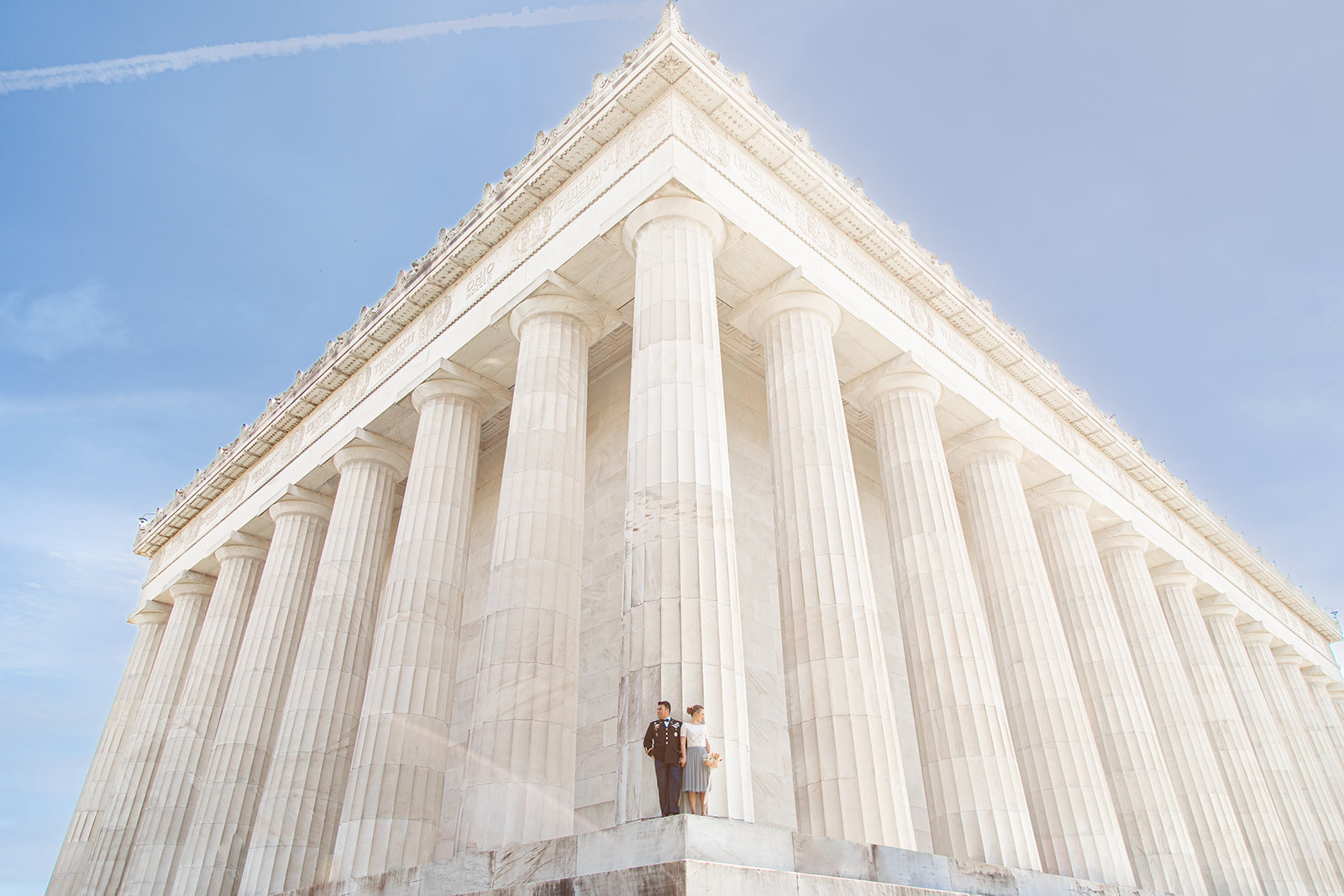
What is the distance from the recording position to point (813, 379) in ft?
67.1

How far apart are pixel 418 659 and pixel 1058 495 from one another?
22331 mm

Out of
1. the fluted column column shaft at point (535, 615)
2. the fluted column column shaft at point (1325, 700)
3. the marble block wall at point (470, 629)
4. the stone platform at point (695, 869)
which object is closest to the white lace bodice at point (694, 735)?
the stone platform at point (695, 869)

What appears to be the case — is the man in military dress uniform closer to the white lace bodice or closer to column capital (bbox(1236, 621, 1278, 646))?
the white lace bodice

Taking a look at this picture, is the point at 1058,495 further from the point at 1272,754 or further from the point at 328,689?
the point at 328,689

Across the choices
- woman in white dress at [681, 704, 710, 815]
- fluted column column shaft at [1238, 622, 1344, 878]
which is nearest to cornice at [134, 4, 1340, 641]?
fluted column column shaft at [1238, 622, 1344, 878]

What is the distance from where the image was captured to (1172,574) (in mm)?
36312

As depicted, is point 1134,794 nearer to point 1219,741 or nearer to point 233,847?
point 1219,741

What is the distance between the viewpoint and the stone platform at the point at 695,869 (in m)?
10.2

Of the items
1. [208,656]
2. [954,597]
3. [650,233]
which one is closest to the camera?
[650,233]

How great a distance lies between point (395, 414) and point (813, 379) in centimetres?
1386

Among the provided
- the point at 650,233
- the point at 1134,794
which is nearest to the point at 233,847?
the point at 650,233

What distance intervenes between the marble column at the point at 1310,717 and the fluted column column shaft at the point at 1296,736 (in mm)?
412

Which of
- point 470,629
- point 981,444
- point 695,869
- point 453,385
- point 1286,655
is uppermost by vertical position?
point 453,385

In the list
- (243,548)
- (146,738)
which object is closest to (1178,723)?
(243,548)
